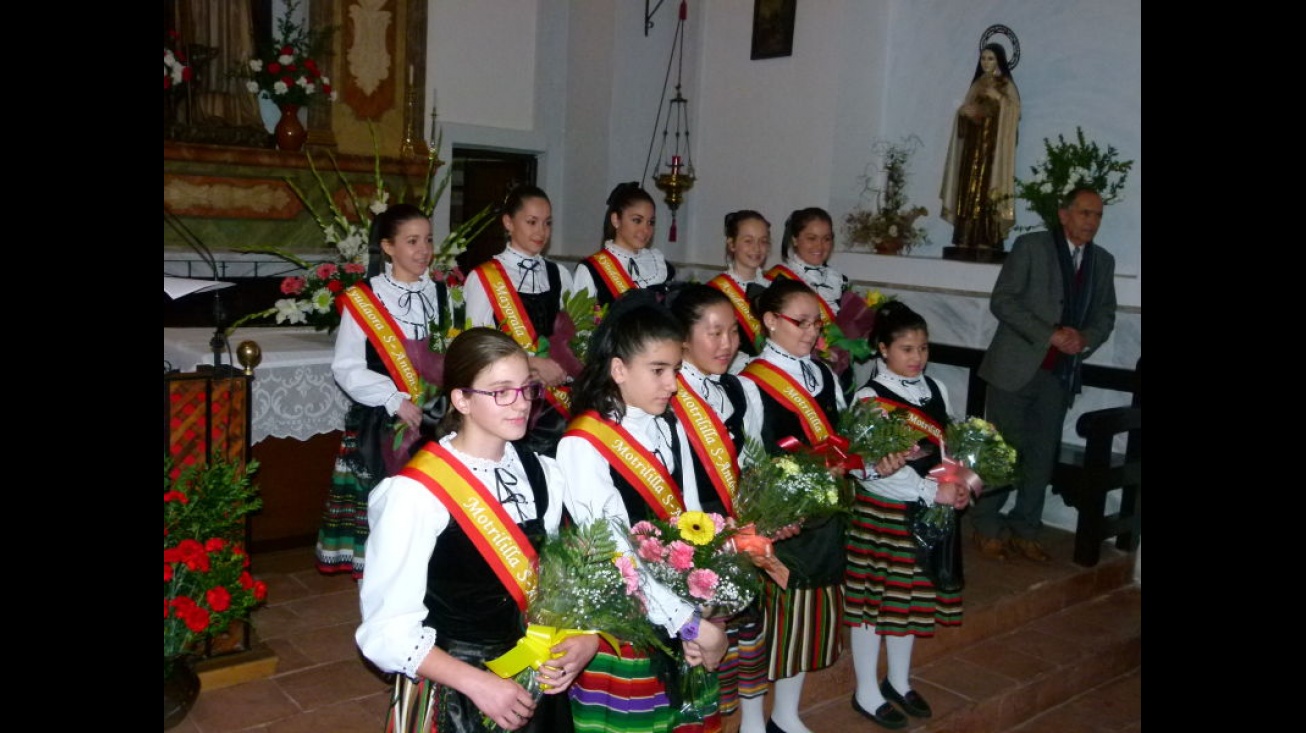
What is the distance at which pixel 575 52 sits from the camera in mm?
9508

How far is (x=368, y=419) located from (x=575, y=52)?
6.13 m

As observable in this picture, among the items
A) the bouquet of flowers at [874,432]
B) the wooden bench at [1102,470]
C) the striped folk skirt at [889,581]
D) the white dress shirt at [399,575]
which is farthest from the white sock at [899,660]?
the white dress shirt at [399,575]

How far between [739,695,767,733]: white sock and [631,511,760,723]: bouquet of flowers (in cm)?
101

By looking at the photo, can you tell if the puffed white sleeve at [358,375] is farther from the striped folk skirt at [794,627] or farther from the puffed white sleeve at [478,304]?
the striped folk skirt at [794,627]

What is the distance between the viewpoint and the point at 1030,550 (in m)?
5.67

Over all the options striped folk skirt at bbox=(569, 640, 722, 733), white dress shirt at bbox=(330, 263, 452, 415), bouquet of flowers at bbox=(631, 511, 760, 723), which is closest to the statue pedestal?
white dress shirt at bbox=(330, 263, 452, 415)

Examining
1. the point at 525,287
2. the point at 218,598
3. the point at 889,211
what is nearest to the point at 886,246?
the point at 889,211

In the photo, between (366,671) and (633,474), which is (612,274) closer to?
(366,671)

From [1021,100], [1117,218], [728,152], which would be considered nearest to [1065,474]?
[1117,218]

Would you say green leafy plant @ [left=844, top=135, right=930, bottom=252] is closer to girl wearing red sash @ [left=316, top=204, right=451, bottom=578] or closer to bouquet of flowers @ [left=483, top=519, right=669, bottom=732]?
girl wearing red sash @ [left=316, top=204, right=451, bottom=578]

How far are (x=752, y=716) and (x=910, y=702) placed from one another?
783 millimetres
